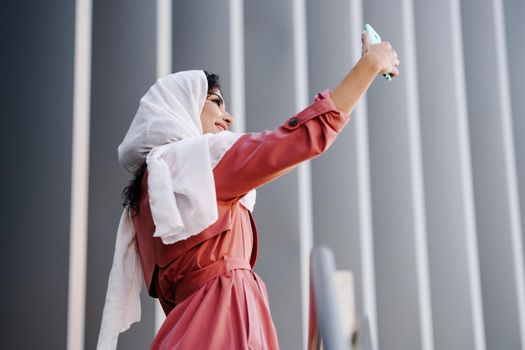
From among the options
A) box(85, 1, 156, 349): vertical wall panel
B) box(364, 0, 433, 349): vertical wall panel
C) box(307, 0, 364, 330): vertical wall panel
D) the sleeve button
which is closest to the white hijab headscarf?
the sleeve button

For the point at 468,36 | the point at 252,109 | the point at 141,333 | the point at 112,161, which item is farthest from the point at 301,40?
the point at 141,333

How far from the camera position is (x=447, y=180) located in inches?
73.5

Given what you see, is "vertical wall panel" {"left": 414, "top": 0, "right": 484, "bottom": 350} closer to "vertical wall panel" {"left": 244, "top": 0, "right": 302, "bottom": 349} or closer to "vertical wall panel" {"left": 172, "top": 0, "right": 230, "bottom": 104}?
"vertical wall panel" {"left": 244, "top": 0, "right": 302, "bottom": 349}

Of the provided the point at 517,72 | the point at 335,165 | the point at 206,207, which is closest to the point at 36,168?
Result: the point at 335,165

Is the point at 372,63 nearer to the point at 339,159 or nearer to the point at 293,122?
the point at 293,122

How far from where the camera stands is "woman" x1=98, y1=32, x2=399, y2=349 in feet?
2.93

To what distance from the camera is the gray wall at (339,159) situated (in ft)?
5.46

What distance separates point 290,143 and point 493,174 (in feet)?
3.89

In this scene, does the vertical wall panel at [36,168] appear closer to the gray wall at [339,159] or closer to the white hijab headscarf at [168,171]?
the gray wall at [339,159]

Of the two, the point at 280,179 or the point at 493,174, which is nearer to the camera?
the point at 280,179

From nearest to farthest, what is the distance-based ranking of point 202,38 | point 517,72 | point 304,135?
point 304,135
point 202,38
point 517,72

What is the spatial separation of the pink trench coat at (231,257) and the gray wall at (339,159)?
2.28ft

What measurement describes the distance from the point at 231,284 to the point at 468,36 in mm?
1333

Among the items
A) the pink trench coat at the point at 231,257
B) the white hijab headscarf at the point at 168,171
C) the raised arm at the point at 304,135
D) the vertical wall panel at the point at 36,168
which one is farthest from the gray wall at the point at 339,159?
the raised arm at the point at 304,135
